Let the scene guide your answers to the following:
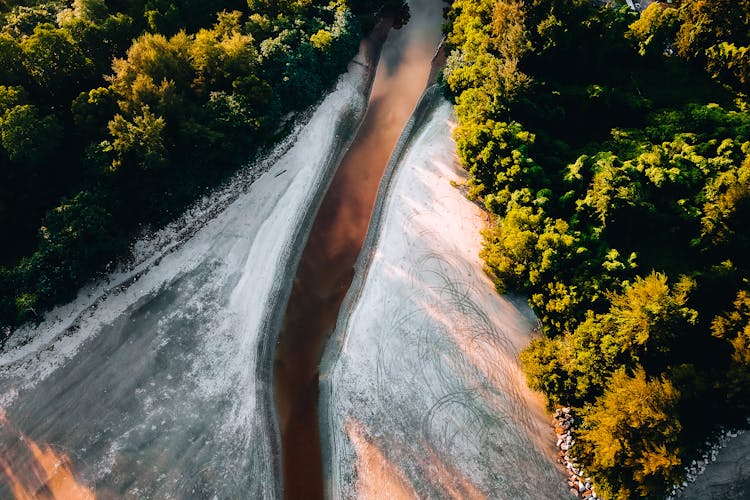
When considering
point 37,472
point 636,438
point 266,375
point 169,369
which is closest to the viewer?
point 636,438

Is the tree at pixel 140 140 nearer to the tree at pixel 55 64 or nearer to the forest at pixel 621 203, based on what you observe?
the tree at pixel 55 64

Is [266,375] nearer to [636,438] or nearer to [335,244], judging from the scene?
[335,244]

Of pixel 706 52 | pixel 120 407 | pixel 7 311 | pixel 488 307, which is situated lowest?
pixel 120 407

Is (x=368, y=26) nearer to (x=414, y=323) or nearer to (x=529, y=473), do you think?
(x=414, y=323)

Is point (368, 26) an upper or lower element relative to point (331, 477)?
upper

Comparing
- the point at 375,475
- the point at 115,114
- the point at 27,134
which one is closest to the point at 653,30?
the point at 375,475

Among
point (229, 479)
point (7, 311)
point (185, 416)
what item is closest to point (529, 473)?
point (229, 479)
